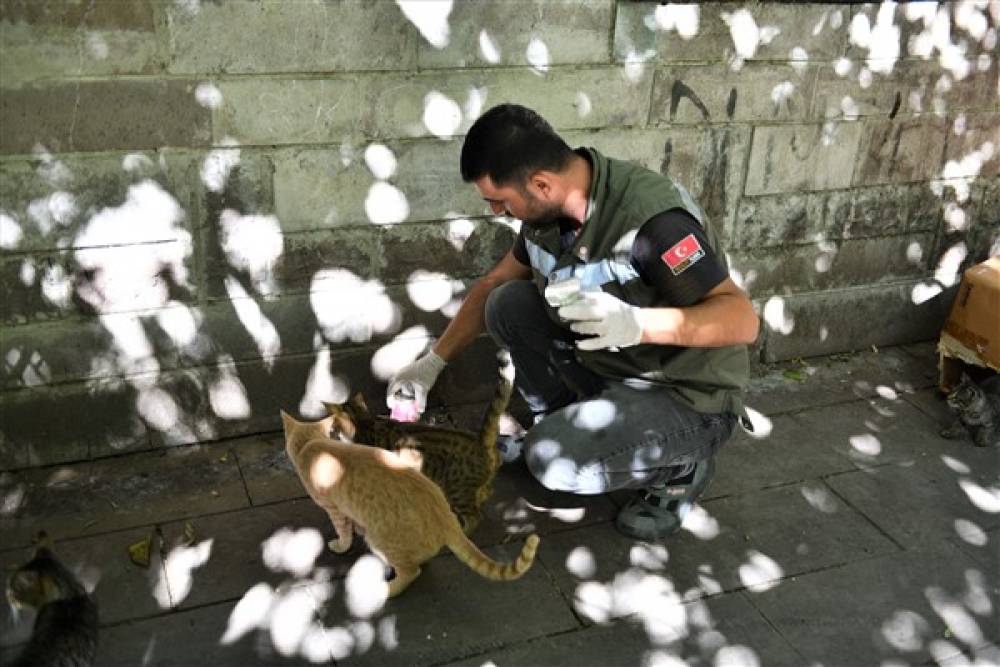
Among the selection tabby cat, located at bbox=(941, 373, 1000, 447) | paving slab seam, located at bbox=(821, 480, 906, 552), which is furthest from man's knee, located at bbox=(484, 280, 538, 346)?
tabby cat, located at bbox=(941, 373, 1000, 447)

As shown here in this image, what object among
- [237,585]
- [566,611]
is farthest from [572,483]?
[237,585]

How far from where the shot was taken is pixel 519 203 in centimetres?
325

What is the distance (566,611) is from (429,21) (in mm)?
2362

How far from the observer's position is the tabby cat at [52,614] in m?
2.46

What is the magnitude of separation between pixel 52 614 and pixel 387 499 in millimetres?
1001

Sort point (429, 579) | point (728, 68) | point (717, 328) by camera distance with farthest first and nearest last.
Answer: point (728, 68) < point (429, 579) < point (717, 328)

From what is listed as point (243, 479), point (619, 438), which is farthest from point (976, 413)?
point (243, 479)

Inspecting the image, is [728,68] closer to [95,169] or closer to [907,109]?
[907,109]

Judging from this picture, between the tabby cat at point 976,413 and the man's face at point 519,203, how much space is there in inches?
94.3

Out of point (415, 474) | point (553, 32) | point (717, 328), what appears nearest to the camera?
point (415, 474)

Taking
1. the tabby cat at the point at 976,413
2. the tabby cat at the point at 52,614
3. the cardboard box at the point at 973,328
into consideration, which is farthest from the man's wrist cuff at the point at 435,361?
the cardboard box at the point at 973,328

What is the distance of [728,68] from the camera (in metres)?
4.40

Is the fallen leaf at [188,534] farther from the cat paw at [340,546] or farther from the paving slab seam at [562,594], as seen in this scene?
the paving slab seam at [562,594]

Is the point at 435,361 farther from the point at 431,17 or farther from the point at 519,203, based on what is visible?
the point at 431,17
